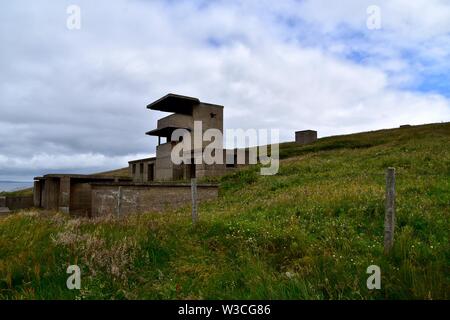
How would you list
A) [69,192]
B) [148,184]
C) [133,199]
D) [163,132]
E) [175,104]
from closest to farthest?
[133,199]
[148,184]
[69,192]
[175,104]
[163,132]

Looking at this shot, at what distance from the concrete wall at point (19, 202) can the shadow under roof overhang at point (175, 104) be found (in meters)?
16.8

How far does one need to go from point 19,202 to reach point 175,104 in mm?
19898

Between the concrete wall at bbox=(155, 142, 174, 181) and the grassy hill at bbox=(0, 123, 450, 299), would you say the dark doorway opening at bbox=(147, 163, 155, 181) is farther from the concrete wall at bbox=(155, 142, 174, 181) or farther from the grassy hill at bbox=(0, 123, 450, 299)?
the grassy hill at bbox=(0, 123, 450, 299)

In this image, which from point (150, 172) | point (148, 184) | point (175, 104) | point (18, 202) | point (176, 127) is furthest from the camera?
point (150, 172)

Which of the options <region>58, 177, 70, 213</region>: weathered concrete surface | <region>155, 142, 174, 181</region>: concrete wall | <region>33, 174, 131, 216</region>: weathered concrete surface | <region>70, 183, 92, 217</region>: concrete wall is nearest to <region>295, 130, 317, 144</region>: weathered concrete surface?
<region>155, 142, 174, 181</region>: concrete wall

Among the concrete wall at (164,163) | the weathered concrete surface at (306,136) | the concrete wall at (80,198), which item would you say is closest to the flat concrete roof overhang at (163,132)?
the concrete wall at (164,163)

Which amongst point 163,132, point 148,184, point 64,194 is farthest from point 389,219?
point 163,132

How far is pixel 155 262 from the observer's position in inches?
209

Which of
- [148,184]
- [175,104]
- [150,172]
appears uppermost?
[175,104]

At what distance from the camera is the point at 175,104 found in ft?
121

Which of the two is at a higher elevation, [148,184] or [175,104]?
[175,104]

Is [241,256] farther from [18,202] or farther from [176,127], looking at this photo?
[18,202]

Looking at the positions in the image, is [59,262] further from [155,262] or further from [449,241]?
[449,241]
